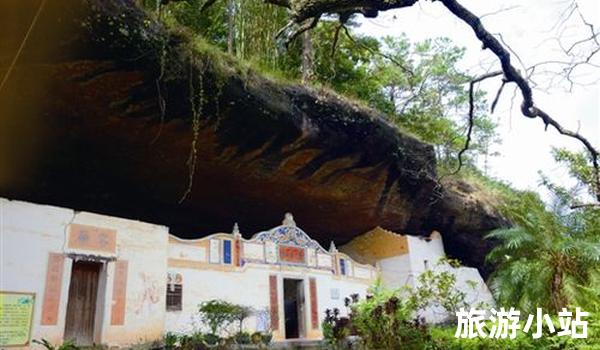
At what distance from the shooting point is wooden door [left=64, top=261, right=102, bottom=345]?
7.72 metres

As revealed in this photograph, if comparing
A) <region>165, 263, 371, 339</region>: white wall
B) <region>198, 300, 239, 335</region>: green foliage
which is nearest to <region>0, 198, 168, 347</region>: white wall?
<region>165, 263, 371, 339</region>: white wall

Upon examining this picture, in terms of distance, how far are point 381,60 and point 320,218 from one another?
27.3 ft

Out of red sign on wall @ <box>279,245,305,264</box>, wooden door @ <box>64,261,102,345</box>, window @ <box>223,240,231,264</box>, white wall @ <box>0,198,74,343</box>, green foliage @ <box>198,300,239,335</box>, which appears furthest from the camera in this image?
red sign on wall @ <box>279,245,305,264</box>

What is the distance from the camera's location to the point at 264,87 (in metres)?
9.62

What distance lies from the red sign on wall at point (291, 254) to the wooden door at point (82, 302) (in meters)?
4.34

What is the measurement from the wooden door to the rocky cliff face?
2458mm

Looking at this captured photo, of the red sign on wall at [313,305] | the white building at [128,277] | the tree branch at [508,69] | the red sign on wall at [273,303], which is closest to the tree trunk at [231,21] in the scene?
the white building at [128,277]

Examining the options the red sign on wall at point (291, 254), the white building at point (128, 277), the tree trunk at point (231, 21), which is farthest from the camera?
the tree trunk at point (231, 21)

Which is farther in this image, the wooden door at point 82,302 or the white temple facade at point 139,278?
the wooden door at point 82,302

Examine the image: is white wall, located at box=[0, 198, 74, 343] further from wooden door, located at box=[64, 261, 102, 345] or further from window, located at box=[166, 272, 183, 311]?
window, located at box=[166, 272, 183, 311]

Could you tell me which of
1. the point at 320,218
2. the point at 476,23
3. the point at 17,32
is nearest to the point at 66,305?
the point at 17,32

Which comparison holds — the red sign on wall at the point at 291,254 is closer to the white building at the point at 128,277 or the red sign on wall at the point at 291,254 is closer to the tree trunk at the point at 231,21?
the white building at the point at 128,277

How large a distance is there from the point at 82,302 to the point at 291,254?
16.2 feet

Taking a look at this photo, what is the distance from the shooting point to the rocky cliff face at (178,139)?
7.33 meters
